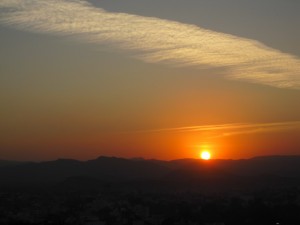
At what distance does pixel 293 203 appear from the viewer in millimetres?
78875

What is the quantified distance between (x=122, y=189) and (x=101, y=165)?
2903 inches

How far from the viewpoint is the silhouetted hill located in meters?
126

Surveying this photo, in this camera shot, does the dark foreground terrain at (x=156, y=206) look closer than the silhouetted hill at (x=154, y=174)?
Yes

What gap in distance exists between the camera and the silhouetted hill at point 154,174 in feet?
413

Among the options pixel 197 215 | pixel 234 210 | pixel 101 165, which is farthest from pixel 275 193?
pixel 101 165

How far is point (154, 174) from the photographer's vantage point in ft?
559

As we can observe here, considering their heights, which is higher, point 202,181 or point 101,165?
point 101,165

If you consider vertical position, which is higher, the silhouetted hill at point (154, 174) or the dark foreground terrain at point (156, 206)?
the silhouetted hill at point (154, 174)

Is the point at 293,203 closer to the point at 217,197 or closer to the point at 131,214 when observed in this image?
the point at 217,197

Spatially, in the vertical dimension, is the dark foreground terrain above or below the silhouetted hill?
below

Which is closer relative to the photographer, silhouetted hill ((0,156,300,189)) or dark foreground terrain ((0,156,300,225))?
dark foreground terrain ((0,156,300,225))

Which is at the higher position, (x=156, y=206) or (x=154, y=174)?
(x=154, y=174)

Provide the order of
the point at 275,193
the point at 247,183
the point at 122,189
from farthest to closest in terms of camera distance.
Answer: the point at 247,183, the point at 122,189, the point at 275,193

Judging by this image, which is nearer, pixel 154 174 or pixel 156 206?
pixel 156 206
